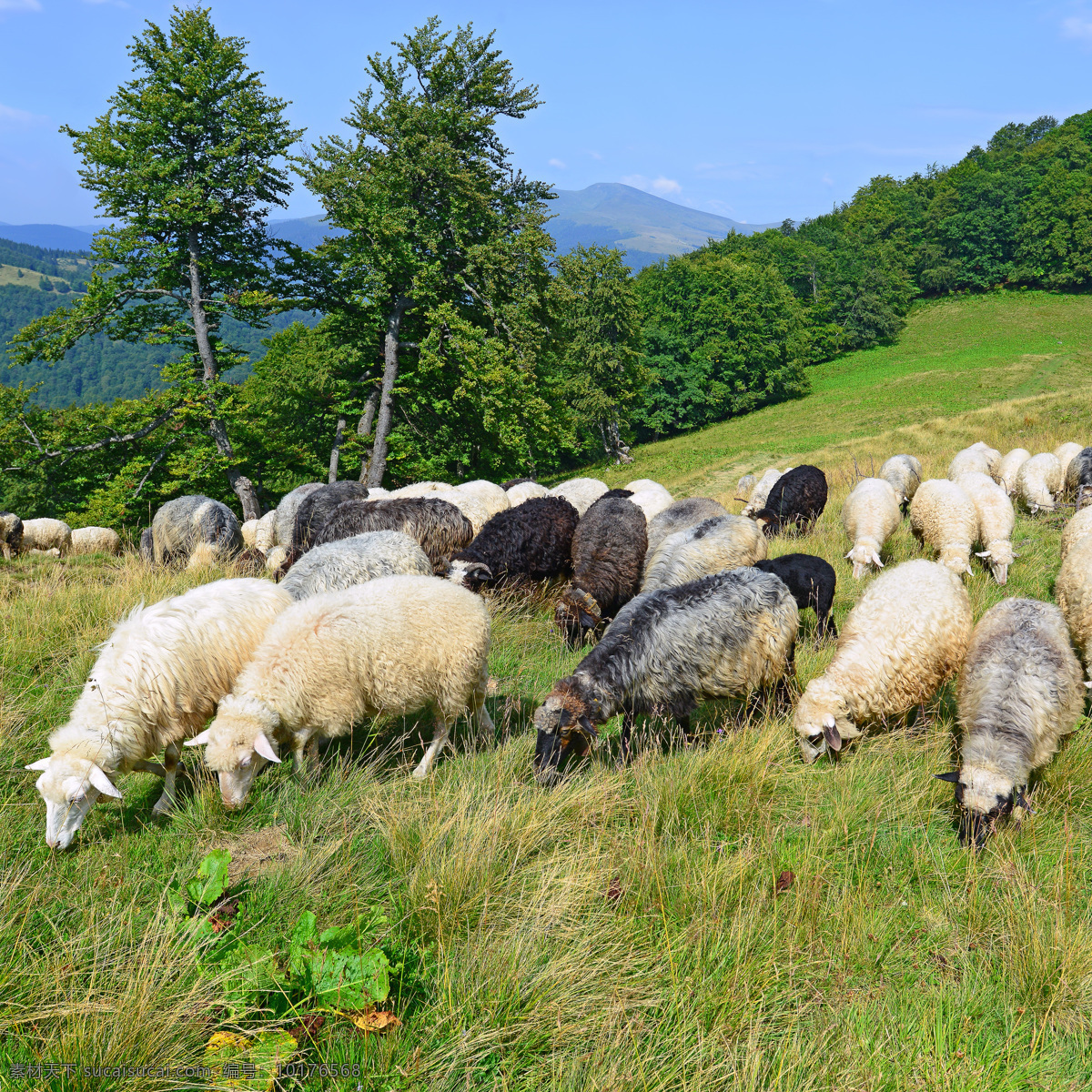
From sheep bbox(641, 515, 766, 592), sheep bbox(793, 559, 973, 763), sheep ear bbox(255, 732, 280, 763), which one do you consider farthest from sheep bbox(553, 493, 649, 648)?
sheep ear bbox(255, 732, 280, 763)

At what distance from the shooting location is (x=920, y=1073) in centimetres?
248

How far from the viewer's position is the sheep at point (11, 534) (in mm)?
15502

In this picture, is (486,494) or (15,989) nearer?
(15,989)

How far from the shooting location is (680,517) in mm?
10391

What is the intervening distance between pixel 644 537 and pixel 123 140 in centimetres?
2172

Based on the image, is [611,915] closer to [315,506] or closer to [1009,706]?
[1009,706]

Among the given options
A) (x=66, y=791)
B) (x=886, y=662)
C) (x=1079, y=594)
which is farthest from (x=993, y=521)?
(x=66, y=791)

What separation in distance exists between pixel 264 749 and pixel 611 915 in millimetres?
2431

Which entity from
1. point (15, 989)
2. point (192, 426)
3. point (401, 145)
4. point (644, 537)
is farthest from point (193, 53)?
point (15, 989)

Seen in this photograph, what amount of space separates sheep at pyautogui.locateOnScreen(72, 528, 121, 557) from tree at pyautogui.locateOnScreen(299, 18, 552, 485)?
8.12 meters

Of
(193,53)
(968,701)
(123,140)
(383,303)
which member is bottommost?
(968,701)

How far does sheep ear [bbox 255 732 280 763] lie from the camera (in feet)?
13.3

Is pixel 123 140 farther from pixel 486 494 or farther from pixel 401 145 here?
pixel 486 494

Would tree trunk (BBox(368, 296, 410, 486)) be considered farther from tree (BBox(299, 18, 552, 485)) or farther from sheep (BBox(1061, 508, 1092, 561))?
sheep (BBox(1061, 508, 1092, 561))
